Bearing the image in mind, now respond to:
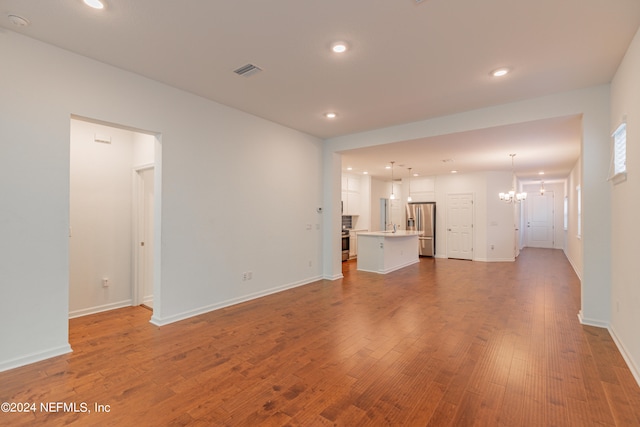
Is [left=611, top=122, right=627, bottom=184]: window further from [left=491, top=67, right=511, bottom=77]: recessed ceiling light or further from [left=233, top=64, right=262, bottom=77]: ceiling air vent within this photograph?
[left=233, top=64, right=262, bottom=77]: ceiling air vent

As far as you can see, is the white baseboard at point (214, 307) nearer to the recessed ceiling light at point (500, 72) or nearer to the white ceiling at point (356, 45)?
the white ceiling at point (356, 45)

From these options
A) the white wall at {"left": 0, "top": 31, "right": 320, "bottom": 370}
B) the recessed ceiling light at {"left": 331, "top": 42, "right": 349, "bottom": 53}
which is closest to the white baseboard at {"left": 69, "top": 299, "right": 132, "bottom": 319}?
the white wall at {"left": 0, "top": 31, "right": 320, "bottom": 370}

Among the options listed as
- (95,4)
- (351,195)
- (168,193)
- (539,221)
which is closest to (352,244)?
(351,195)

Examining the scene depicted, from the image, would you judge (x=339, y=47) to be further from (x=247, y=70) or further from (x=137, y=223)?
(x=137, y=223)

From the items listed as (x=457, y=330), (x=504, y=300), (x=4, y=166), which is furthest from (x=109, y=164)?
(x=504, y=300)

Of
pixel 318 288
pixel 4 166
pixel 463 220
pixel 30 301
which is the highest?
pixel 4 166

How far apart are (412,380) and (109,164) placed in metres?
4.80

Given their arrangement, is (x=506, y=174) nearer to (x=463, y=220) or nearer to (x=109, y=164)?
(x=463, y=220)

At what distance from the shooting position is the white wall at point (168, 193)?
2.66m

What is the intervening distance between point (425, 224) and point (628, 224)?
289 inches

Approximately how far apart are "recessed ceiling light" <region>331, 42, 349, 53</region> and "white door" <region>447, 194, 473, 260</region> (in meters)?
8.09

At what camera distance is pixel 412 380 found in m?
2.44

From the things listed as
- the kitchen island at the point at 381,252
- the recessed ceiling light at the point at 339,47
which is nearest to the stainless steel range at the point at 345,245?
the kitchen island at the point at 381,252

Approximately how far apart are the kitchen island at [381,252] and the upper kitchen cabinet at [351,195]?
214cm
